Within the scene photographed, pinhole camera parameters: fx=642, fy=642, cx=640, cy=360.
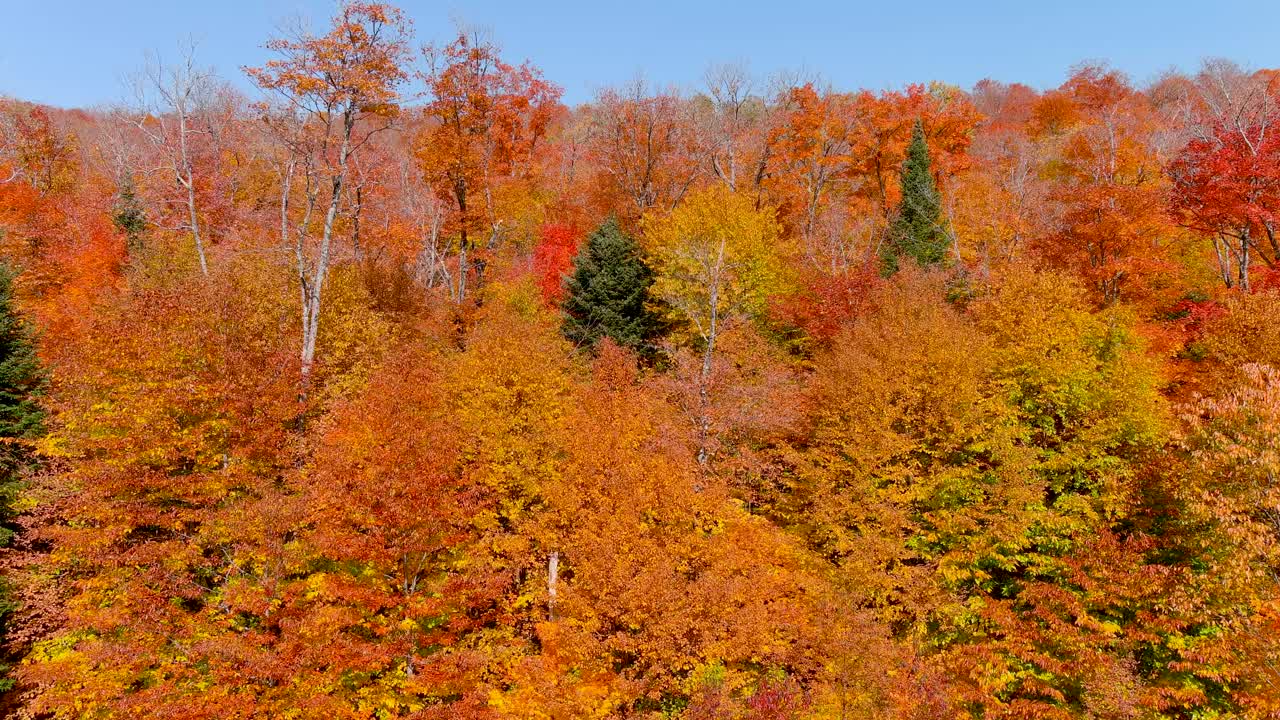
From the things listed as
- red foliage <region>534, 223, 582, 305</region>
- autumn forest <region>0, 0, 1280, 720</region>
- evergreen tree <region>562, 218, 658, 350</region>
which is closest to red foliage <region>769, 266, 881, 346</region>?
autumn forest <region>0, 0, 1280, 720</region>

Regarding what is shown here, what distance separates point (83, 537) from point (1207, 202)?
42804 mm

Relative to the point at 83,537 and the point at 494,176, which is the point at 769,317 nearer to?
the point at 494,176

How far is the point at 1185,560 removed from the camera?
1891 centimetres

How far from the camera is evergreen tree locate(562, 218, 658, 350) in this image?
32844 millimetres

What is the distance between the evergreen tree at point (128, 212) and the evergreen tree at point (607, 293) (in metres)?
32.5

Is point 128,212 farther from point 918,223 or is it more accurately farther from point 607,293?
point 918,223

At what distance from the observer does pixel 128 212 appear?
44.5m

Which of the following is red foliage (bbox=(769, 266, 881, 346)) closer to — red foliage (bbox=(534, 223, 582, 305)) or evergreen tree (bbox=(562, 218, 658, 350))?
evergreen tree (bbox=(562, 218, 658, 350))

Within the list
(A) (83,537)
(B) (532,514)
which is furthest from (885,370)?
(A) (83,537)

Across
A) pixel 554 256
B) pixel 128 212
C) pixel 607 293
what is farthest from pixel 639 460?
pixel 128 212

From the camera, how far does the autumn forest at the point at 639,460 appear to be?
693 inches

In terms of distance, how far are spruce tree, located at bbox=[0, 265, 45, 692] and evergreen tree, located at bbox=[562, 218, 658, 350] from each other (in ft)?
69.3

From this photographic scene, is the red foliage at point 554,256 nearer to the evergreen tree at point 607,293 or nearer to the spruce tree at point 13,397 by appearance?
the evergreen tree at point 607,293

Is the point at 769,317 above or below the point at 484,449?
above
